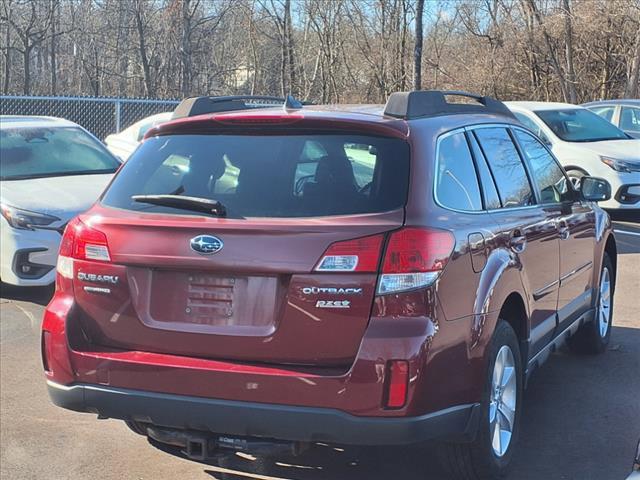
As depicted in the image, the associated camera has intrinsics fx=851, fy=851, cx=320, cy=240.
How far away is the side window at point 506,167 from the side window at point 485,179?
0.07 m

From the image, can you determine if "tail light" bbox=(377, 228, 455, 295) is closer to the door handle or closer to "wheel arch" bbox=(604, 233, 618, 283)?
the door handle

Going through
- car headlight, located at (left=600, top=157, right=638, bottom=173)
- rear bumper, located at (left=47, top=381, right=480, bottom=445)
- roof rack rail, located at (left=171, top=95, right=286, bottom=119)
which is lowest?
rear bumper, located at (left=47, top=381, right=480, bottom=445)

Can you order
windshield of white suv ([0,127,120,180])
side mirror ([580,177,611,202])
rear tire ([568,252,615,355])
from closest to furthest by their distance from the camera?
side mirror ([580,177,611,202]), rear tire ([568,252,615,355]), windshield of white suv ([0,127,120,180])

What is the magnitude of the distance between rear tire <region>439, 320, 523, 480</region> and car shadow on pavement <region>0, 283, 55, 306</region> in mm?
5122

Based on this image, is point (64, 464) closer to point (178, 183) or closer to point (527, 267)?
point (178, 183)

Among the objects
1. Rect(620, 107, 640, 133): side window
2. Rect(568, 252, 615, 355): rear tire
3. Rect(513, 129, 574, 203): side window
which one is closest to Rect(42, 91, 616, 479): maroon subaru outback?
Rect(513, 129, 574, 203): side window

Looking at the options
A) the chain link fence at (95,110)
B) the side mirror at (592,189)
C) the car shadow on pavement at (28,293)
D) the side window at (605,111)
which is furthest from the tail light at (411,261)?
the chain link fence at (95,110)

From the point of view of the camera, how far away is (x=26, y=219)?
775 cm

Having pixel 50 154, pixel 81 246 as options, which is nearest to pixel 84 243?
pixel 81 246

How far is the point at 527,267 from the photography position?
4.36 m

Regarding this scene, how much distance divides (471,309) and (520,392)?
2.97ft

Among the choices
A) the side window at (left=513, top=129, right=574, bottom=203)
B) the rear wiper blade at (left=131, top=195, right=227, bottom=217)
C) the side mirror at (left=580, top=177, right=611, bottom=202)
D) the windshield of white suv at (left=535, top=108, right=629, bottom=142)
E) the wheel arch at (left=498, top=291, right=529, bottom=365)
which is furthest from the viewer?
the windshield of white suv at (left=535, top=108, right=629, bottom=142)

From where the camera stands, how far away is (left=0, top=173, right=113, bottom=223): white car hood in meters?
7.87

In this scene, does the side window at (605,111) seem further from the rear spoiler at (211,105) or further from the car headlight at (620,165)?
the rear spoiler at (211,105)
